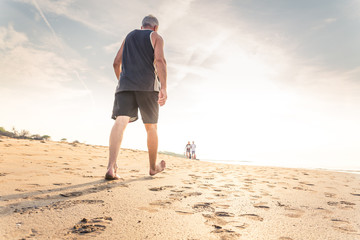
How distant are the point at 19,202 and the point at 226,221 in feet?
5.00

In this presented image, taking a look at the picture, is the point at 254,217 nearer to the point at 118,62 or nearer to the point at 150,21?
the point at 118,62

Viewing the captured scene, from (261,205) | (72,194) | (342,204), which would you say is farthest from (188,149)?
(72,194)

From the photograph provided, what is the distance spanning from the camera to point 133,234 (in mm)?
1134

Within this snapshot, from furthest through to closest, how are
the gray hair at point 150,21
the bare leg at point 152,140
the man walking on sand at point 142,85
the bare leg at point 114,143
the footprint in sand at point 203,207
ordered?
→ the gray hair at point 150,21 < the bare leg at point 152,140 < the man walking on sand at point 142,85 < the bare leg at point 114,143 < the footprint in sand at point 203,207

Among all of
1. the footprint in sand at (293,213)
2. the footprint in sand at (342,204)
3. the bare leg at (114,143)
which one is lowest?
the footprint in sand at (293,213)

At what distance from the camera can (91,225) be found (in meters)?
1.22

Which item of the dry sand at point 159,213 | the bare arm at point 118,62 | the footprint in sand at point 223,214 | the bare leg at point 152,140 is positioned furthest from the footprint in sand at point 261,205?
the bare arm at point 118,62

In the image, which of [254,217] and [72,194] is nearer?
[254,217]

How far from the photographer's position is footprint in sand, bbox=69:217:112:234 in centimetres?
116

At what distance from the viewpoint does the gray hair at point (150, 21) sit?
3.07 metres

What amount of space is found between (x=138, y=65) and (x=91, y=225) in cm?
212

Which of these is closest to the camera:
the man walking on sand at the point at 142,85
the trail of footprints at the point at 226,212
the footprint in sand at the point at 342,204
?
the trail of footprints at the point at 226,212

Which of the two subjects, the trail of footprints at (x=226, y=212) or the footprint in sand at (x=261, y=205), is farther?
the footprint in sand at (x=261, y=205)

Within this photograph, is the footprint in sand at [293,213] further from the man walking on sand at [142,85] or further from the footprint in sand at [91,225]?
the man walking on sand at [142,85]
